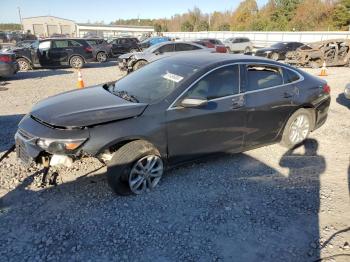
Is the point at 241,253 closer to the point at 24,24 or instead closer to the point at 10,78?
the point at 10,78

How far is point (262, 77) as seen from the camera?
4.65m

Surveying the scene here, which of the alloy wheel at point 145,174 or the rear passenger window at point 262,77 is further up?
the rear passenger window at point 262,77

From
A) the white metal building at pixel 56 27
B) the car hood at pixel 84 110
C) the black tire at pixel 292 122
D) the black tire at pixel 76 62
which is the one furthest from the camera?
the white metal building at pixel 56 27

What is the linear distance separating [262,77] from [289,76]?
0.67m

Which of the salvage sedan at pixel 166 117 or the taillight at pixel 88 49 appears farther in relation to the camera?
the taillight at pixel 88 49

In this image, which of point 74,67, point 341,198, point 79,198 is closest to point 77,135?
point 79,198

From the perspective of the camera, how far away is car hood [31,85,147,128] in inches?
133

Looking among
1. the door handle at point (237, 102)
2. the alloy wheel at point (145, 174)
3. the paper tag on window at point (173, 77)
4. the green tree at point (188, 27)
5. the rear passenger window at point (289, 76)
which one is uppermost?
the green tree at point (188, 27)

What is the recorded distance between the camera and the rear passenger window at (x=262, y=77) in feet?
14.7

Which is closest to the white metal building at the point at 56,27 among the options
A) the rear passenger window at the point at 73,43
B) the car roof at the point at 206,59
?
the rear passenger window at the point at 73,43

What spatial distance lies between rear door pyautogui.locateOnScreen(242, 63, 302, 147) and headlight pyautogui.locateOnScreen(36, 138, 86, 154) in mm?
2430

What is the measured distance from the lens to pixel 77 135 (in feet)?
10.7

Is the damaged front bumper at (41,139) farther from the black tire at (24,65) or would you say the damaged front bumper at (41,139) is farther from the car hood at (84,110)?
the black tire at (24,65)

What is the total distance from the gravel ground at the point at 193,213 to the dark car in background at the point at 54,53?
11203 mm
